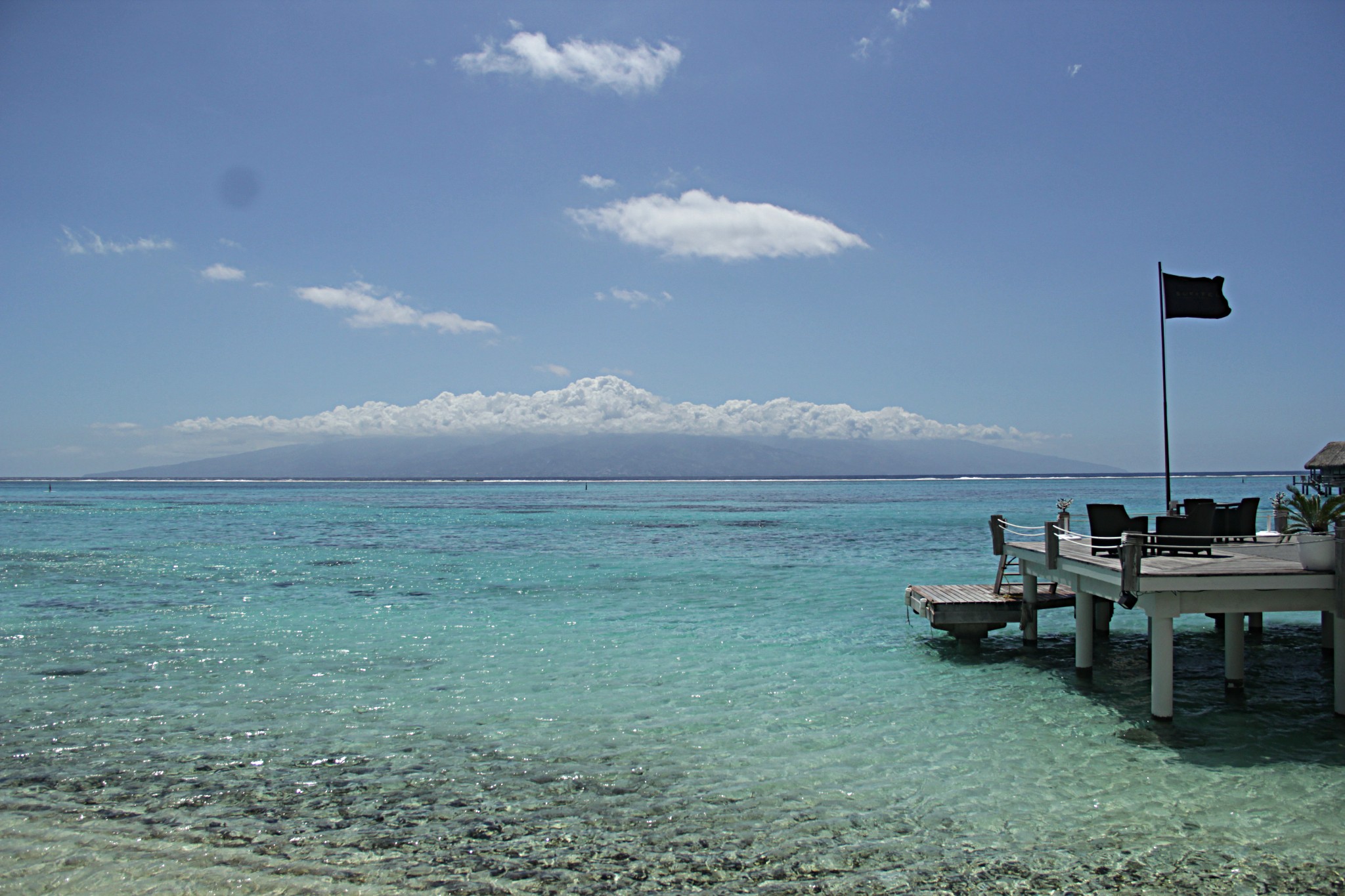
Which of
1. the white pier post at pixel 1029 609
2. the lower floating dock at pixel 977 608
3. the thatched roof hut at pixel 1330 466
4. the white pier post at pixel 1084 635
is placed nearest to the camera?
the white pier post at pixel 1084 635

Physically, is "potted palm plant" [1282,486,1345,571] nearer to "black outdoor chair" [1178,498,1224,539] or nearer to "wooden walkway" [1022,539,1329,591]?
"wooden walkway" [1022,539,1329,591]

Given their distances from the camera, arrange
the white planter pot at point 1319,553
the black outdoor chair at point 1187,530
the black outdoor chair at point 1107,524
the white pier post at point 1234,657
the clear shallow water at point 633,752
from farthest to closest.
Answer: the black outdoor chair at point 1107,524 → the black outdoor chair at point 1187,530 → the white pier post at point 1234,657 → the white planter pot at point 1319,553 → the clear shallow water at point 633,752

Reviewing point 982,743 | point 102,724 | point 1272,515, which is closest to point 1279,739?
point 982,743

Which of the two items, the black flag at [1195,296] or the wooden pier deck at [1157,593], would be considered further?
the black flag at [1195,296]

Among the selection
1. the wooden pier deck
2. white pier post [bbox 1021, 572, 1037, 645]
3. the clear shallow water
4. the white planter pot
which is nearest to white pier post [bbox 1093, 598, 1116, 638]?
the wooden pier deck

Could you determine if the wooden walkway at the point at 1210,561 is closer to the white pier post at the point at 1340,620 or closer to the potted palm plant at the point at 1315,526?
the potted palm plant at the point at 1315,526

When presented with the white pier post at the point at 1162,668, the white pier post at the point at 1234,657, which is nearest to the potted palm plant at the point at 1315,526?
the white pier post at the point at 1234,657

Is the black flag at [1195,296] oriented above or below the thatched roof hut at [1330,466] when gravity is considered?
above

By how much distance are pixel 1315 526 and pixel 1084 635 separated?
174 inches

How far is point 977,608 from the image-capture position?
1460cm

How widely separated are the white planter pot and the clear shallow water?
201cm

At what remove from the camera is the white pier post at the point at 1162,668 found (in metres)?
10.1

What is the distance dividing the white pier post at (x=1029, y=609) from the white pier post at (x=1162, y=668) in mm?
4301

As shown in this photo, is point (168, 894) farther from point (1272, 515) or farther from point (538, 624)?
point (1272, 515)
